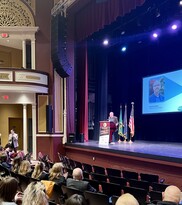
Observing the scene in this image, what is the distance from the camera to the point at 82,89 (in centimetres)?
1234

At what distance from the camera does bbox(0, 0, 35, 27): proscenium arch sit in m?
11.8

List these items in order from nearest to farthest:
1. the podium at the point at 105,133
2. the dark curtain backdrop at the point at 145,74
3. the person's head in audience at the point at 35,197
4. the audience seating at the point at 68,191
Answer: the person's head in audience at the point at 35,197, the audience seating at the point at 68,191, the podium at the point at 105,133, the dark curtain backdrop at the point at 145,74

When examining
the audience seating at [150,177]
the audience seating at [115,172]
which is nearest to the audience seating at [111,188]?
the audience seating at [150,177]

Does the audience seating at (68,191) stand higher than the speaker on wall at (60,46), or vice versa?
the speaker on wall at (60,46)

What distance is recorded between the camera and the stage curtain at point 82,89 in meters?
12.2

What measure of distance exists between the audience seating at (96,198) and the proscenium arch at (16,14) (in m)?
9.80

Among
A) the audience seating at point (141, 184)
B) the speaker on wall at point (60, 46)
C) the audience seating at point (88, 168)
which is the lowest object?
the audience seating at point (88, 168)

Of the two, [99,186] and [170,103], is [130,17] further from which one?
[99,186]

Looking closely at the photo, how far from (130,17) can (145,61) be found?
3012 mm

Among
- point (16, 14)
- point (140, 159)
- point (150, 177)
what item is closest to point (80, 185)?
point (150, 177)

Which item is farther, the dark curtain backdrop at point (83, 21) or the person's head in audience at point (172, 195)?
the dark curtain backdrop at point (83, 21)

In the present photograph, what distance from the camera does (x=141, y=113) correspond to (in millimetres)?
13500

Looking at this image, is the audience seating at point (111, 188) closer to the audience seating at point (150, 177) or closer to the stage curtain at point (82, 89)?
the audience seating at point (150, 177)

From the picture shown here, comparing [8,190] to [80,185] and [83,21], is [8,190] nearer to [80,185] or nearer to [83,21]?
[80,185]
